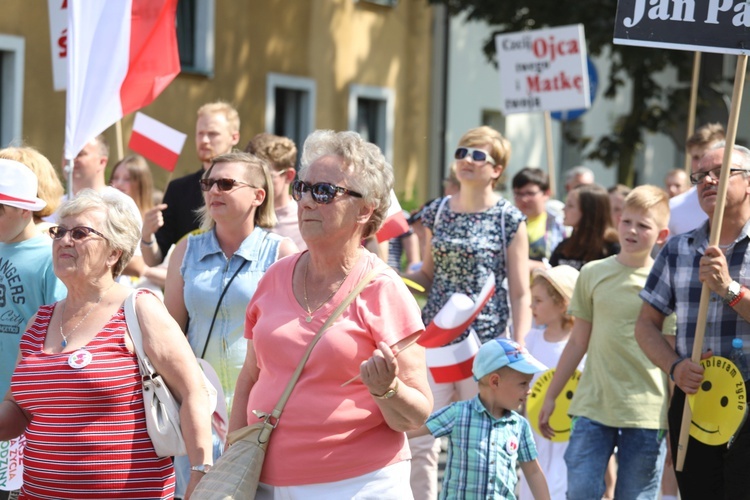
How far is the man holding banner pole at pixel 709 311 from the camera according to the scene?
5.60 metres

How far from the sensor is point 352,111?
868 inches

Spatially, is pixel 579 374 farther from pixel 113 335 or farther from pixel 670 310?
pixel 113 335

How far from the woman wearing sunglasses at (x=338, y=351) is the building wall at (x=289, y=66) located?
1209 centimetres

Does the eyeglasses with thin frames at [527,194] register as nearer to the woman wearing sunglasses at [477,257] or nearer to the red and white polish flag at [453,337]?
the woman wearing sunglasses at [477,257]

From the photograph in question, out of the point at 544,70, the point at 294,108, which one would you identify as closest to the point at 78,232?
the point at 544,70

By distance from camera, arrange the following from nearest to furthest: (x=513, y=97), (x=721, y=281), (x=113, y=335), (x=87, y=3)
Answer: (x=113, y=335)
(x=721, y=281)
(x=87, y=3)
(x=513, y=97)

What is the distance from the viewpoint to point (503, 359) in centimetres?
580

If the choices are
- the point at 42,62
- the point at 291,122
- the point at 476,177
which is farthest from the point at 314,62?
the point at 476,177

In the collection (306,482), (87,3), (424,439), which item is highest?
(87,3)

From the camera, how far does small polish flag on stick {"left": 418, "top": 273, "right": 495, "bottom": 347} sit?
22.6 feet

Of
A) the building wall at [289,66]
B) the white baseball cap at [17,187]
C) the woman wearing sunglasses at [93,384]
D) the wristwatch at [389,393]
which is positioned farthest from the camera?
the building wall at [289,66]

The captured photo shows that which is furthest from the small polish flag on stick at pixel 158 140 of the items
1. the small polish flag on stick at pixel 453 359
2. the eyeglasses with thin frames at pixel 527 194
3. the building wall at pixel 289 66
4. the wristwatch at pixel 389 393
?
the building wall at pixel 289 66

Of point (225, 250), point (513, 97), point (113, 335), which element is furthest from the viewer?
point (513, 97)

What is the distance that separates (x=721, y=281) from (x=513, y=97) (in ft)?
26.2
